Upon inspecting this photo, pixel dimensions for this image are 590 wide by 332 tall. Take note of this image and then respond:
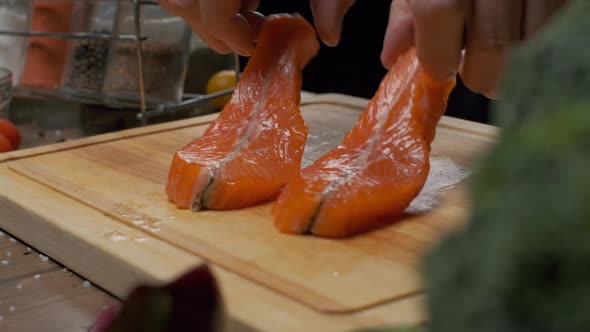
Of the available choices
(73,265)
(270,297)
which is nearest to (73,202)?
(73,265)

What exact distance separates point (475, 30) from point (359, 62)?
205 cm

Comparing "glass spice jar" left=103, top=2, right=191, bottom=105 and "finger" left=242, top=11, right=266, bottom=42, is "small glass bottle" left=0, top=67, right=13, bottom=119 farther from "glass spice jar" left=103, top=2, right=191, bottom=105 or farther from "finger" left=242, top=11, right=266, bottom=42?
"finger" left=242, top=11, right=266, bottom=42

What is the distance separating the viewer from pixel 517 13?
1.34 meters

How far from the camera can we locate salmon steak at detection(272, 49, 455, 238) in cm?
139

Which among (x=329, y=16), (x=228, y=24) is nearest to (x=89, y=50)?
(x=228, y=24)

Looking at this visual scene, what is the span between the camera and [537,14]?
4.37ft

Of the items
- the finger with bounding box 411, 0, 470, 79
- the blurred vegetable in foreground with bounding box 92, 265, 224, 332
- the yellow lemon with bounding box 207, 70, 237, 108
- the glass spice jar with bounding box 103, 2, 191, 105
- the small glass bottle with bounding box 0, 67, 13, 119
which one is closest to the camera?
the blurred vegetable in foreground with bounding box 92, 265, 224, 332

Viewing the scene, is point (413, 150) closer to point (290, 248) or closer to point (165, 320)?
point (290, 248)

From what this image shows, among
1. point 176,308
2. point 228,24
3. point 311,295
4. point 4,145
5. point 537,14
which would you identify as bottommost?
point 4,145

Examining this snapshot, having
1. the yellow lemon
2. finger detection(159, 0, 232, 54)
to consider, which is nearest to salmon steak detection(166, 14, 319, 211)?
finger detection(159, 0, 232, 54)

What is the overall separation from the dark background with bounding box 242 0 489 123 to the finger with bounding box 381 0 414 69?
1.37m

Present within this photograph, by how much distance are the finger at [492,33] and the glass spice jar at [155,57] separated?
146 cm

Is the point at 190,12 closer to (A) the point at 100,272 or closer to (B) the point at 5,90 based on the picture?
(A) the point at 100,272

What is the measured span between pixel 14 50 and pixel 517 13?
2108mm
